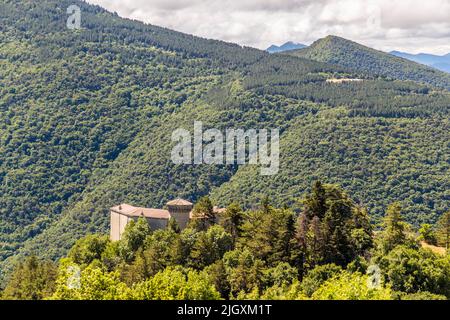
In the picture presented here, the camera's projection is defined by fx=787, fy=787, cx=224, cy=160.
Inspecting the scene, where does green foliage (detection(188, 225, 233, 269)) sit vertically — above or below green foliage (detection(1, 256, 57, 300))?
above

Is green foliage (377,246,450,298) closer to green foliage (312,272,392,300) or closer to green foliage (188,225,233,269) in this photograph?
green foliage (312,272,392,300)

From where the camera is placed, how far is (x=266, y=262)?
5941 cm

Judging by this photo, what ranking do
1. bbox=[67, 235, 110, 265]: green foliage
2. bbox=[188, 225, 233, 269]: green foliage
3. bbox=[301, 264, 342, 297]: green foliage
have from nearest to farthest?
bbox=[301, 264, 342, 297]: green foliage → bbox=[188, 225, 233, 269]: green foliage → bbox=[67, 235, 110, 265]: green foliage

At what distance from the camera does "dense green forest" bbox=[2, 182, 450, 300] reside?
47812 millimetres

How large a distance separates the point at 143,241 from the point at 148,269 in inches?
374

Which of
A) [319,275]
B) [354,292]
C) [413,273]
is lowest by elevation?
[319,275]

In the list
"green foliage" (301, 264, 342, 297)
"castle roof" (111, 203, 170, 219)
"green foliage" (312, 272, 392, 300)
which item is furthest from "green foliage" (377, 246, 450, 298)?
"castle roof" (111, 203, 170, 219)

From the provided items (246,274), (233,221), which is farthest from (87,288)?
(233,221)

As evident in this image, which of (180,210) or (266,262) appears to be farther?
(180,210)

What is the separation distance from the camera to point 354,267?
183ft

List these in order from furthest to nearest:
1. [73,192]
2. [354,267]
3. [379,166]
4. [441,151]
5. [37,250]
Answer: [73,192], [441,151], [379,166], [37,250], [354,267]

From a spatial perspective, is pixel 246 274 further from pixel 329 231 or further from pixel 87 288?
pixel 87 288
